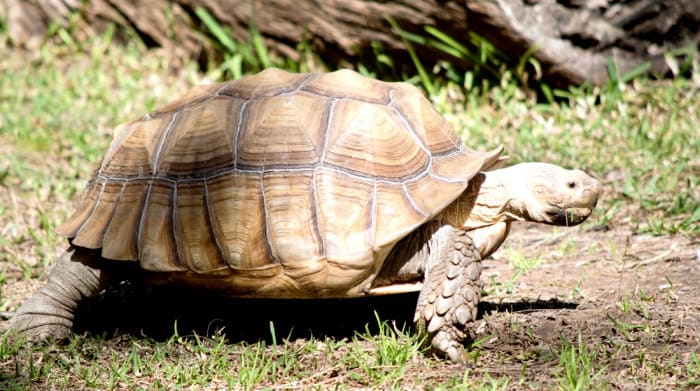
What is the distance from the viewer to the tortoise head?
3426 mm

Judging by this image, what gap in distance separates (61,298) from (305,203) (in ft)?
3.85

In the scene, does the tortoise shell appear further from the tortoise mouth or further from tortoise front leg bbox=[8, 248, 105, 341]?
the tortoise mouth

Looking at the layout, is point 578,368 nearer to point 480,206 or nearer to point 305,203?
point 480,206

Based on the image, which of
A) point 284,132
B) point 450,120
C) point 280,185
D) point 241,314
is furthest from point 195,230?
point 450,120

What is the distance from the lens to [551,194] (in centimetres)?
344

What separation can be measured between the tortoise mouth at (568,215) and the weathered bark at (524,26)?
277 cm

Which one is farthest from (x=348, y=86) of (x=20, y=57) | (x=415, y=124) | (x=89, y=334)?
(x=20, y=57)

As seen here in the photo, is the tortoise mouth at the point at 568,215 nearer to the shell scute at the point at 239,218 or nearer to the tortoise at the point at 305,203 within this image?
the tortoise at the point at 305,203

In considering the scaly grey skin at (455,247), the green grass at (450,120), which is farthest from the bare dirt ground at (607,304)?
the scaly grey skin at (455,247)

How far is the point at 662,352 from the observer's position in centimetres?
304

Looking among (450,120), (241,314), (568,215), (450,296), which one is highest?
(450,120)

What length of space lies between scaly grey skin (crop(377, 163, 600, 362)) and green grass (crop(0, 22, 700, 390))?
0.17 metres

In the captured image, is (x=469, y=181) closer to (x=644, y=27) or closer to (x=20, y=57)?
(x=644, y=27)

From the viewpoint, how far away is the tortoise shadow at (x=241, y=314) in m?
3.60
